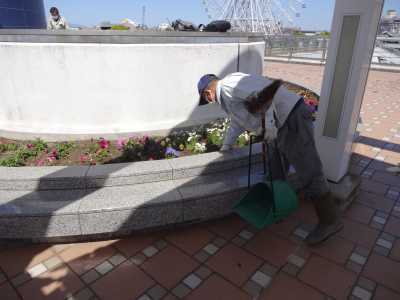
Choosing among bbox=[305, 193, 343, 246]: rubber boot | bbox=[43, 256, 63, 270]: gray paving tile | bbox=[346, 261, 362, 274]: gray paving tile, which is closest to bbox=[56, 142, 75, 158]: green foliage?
bbox=[43, 256, 63, 270]: gray paving tile

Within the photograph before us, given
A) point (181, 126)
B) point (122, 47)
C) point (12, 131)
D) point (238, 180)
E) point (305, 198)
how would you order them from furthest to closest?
point (181, 126) → point (12, 131) → point (122, 47) → point (305, 198) → point (238, 180)

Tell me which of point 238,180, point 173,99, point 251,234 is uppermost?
point 173,99

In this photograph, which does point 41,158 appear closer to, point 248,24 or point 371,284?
point 371,284

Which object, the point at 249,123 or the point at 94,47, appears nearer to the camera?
the point at 249,123

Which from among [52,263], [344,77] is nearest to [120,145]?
[52,263]

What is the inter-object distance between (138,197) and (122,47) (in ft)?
6.72

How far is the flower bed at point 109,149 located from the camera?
11.5ft

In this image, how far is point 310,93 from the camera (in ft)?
21.0

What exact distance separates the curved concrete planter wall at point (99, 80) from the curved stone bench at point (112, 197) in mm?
1230

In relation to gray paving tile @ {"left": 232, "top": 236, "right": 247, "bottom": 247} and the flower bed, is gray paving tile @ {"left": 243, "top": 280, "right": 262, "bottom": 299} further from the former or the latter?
the flower bed

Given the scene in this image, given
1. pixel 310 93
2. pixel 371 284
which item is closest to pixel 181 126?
pixel 371 284

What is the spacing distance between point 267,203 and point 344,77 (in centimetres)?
148

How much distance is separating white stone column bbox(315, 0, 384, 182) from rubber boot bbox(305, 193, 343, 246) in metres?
0.78

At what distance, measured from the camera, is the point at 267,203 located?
2.78 m
